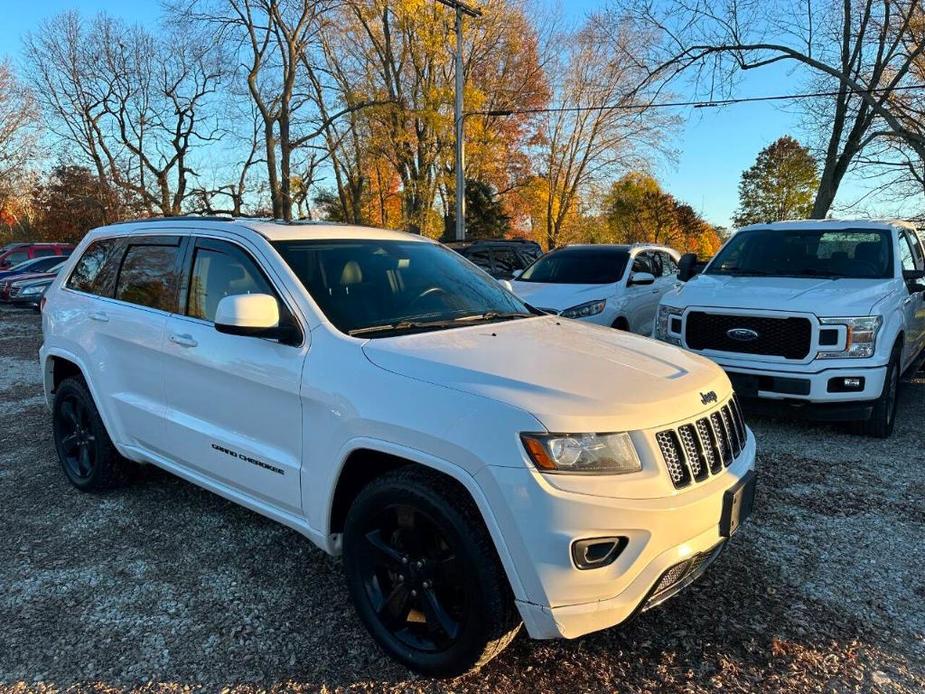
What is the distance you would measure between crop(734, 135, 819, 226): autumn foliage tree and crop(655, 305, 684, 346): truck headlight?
5579 cm

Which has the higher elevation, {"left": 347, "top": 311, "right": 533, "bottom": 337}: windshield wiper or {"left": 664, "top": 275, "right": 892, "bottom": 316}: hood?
{"left": 347, "top": 311, "right": 533, "bottom": 337}: windshield wiper

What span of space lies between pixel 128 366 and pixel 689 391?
309cm

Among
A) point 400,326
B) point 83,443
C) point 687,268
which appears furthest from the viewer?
point 687,268

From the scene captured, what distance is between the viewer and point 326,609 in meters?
2.95

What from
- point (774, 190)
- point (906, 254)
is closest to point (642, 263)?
point (906, 254)

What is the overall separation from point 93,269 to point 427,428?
10.6ft

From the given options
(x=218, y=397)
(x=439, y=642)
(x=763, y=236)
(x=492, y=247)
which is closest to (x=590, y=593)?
(x=439, y=642)

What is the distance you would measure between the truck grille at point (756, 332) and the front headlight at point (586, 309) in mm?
1708

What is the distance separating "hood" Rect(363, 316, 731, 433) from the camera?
2.20 m

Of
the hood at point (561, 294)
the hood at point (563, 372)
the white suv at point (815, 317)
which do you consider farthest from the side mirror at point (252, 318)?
the hood at point (561, 294)

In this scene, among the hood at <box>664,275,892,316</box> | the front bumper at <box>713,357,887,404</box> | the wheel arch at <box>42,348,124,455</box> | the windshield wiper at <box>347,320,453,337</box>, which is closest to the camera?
the windshield wiper at <box>347,320,453,337</box>

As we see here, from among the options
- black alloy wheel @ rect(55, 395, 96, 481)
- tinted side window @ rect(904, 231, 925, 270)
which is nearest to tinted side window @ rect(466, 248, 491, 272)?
tinted side window @ rect(904, 231, 925, 270)

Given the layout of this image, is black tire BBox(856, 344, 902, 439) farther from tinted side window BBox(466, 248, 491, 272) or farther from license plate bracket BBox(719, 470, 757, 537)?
tinted side window BBox(466, 248, 491, 272)

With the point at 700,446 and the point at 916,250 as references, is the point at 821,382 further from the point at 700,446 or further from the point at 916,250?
the point at 700,446
